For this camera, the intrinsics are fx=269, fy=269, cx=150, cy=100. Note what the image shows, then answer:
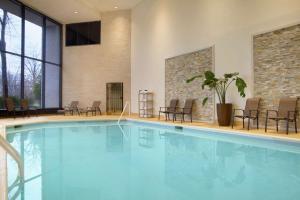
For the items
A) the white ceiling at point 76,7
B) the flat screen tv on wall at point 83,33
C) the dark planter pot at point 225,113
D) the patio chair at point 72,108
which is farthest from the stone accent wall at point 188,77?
the flat screen tv on wall at point 83,33

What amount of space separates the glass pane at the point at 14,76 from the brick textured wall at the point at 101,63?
3.17 m

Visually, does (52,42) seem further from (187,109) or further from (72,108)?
(187,109)

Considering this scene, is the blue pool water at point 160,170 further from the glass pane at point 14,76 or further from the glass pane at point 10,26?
the glass pane at point 10,26

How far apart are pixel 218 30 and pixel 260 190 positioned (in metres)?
6.85

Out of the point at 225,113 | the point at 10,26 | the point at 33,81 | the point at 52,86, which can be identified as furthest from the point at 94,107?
the point at 225,113

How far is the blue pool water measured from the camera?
8.73 ft

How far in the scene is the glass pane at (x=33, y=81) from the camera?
1219cm

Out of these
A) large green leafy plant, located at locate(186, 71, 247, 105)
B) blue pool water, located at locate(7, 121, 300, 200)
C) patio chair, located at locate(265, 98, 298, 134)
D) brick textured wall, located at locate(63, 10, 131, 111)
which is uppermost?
brick textured wall, located at locate(63, 10, 131, 111)

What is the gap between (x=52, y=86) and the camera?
14.1 metres

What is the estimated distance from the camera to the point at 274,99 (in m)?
7.01

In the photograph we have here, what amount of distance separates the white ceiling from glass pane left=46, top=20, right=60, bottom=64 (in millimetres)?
496

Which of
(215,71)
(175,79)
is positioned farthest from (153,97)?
(215,71)

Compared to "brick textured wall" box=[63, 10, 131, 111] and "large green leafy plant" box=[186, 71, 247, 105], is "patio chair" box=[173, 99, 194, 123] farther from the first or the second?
"brick textured wall" box=[63, 10, 131, 111]

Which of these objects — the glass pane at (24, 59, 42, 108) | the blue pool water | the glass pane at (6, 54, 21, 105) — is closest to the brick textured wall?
the glass pane at (24, 59, 42, 108)
